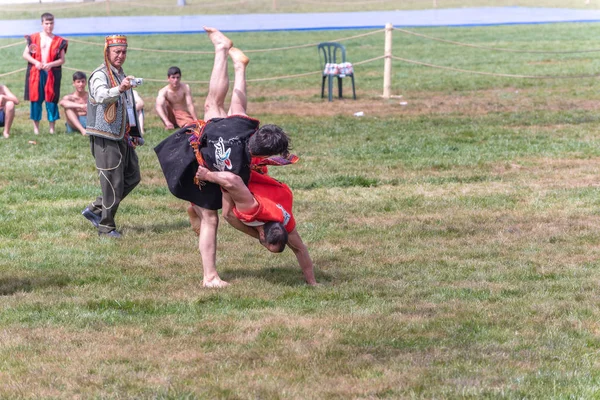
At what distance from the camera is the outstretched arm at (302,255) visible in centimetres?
654

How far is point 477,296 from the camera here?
6387mm

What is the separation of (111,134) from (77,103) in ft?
19.7

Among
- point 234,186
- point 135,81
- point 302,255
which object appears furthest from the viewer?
point 135,81

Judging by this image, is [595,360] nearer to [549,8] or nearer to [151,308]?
[151,308]

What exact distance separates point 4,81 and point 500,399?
19.2m

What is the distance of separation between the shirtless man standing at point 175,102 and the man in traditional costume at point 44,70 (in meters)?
1.70

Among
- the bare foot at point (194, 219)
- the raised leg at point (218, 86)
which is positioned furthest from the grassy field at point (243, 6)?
the bare foot at point (194, 219)

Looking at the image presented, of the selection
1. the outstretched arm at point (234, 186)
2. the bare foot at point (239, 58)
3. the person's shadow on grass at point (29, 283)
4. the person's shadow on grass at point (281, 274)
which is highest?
the bare foot at point (239, 58)

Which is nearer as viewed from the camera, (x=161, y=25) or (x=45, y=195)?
(x=45, y=195)

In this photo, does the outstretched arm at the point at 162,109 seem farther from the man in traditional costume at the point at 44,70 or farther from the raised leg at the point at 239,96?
the raised leg at the point at 239,96

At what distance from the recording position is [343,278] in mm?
6988

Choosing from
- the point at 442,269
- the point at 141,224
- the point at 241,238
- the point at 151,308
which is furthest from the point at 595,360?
the point at 141,224

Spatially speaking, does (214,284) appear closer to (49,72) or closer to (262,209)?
(262,209)

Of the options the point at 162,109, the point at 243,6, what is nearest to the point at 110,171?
the point at 162,109
